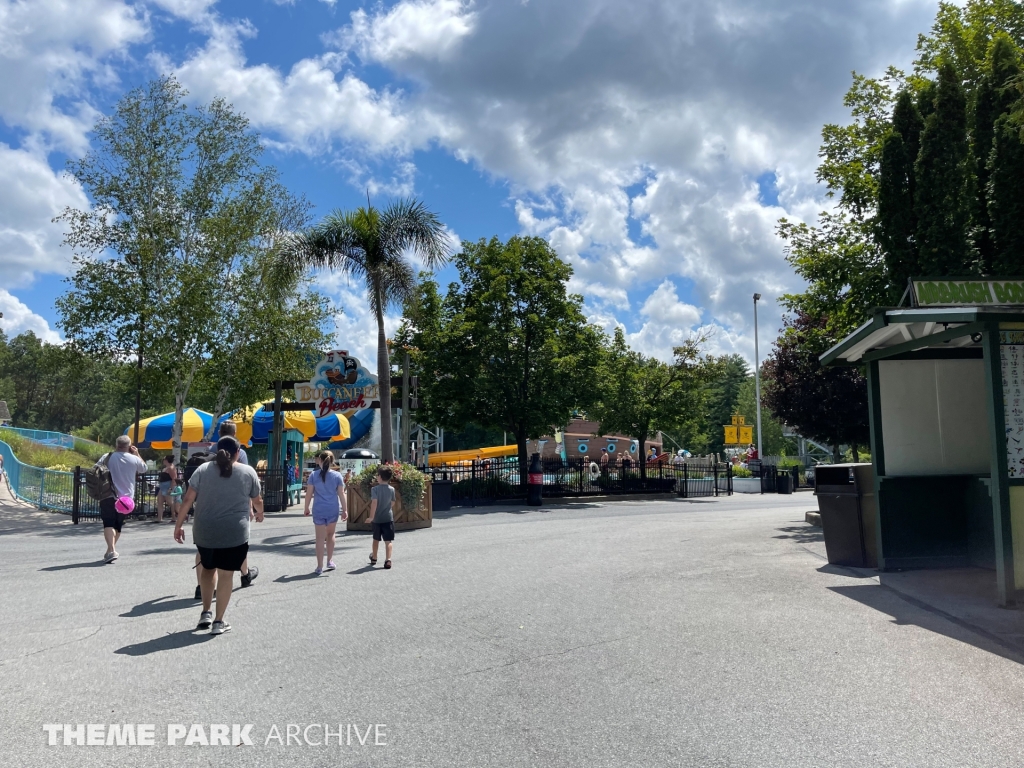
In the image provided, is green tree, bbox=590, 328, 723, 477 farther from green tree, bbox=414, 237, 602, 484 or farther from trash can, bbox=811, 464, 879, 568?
trash can, bbox=811, 464, 879, 568

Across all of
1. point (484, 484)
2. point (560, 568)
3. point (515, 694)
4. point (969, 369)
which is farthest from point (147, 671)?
point (484, 484)

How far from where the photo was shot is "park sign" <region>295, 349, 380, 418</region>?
22422mm

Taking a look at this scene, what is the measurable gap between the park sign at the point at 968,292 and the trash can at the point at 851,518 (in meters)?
2.51

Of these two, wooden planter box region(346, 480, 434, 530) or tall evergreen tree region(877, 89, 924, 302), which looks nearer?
tall evergreen tree region(877, 89, 924, 302)

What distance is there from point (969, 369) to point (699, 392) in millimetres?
24550

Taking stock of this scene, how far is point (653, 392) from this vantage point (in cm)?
3459

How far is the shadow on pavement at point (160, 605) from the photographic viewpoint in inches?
325

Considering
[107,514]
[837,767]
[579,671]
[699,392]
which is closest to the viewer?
[837,767]

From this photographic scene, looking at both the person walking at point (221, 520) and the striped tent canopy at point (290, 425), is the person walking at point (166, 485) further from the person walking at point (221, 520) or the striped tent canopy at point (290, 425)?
the person walking at point (221, 520)

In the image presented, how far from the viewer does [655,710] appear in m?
5.03

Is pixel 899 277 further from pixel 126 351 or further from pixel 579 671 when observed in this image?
pixel 126 351

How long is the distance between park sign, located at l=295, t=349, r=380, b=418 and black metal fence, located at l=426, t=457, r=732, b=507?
3.62 meters

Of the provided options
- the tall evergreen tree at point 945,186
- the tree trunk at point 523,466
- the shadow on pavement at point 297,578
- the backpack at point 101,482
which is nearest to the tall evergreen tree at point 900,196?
the tall evergreen tree at point 945,186

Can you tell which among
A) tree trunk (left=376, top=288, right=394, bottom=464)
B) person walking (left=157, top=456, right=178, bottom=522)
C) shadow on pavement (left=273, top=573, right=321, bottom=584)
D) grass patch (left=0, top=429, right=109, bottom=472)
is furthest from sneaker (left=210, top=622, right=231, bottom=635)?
grass patch (left=0, top=429, right=109, bottom=472)
